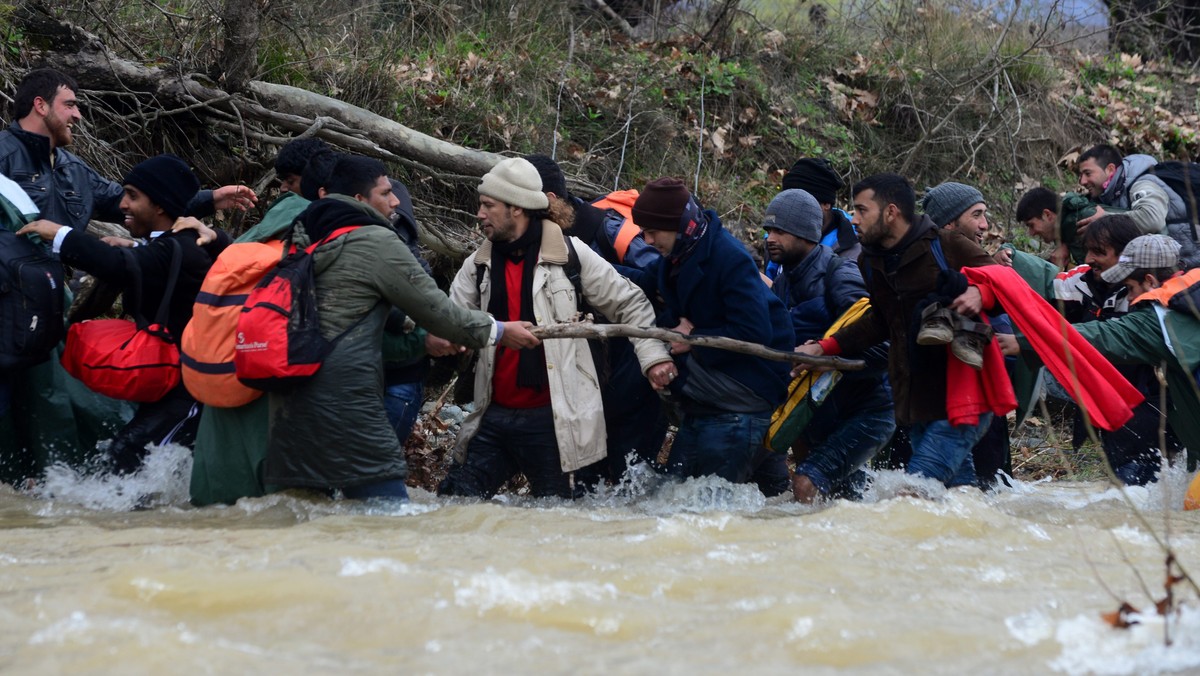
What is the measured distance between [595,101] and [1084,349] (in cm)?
661

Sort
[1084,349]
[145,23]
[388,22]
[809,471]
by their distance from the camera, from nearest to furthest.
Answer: [1084,349] < [809,471] < [145,23] < [388,22]

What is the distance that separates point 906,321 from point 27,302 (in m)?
4.19

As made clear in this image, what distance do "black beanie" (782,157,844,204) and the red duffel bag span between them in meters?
3.85

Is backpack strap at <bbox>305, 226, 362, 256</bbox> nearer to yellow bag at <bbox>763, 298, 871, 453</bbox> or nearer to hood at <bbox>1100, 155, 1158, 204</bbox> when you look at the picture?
yellow bag at <bbox>763, 298, 871, 453</bbox>

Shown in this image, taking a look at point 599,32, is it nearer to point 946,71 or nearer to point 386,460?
point 946,71

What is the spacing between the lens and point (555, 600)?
3.55m

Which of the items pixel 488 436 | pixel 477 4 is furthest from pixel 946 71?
pixel 488 436

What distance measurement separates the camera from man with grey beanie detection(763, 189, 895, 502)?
6305 mm

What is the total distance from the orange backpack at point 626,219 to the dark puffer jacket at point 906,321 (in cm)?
133

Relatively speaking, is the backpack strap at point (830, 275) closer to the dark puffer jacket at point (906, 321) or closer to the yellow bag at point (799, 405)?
the yellow bag at point (799, 405)

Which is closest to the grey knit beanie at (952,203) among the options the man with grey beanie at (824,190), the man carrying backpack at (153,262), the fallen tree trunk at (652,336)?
the man with grey beanie at (824,190)

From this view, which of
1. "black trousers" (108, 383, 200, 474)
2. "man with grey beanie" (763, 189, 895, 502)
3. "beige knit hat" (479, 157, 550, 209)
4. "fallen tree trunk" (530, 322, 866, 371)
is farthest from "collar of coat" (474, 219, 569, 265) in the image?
"black trousers" (108, 383, 200, 474)

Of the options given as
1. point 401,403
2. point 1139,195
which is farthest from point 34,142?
point 1139,195

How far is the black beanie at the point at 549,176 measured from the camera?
6.15 metres
